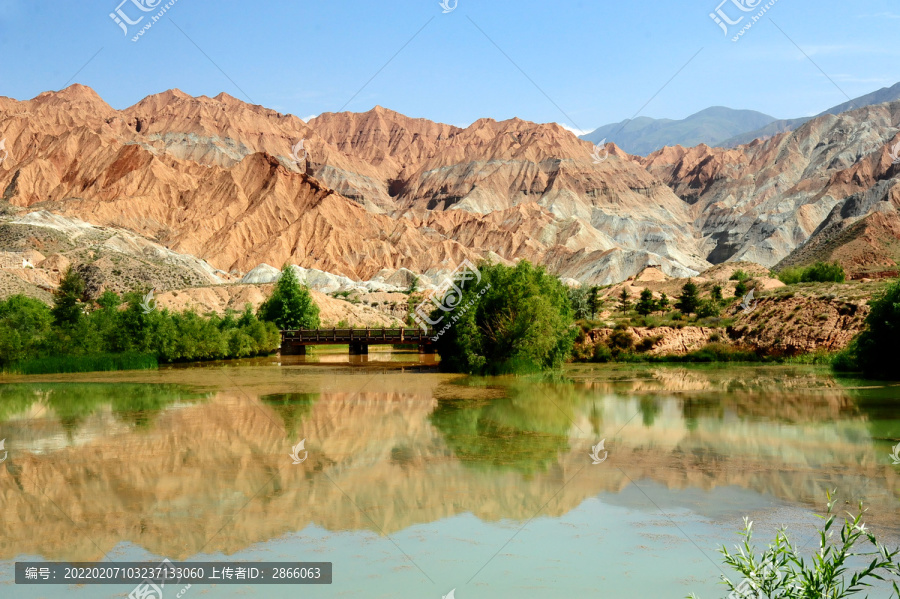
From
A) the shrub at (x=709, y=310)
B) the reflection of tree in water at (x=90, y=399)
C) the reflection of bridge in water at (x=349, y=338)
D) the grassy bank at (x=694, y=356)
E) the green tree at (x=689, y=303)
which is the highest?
the green tree at (x=689, y=303)

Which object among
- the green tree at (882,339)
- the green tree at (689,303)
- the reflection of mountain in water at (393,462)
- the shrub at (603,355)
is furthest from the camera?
the green tree at (689,303)

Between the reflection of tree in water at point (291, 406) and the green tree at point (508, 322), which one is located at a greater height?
the green tree at point (508, 322)

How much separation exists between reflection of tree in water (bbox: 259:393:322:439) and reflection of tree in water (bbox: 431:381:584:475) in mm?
4092

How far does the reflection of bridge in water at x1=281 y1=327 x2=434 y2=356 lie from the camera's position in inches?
2324

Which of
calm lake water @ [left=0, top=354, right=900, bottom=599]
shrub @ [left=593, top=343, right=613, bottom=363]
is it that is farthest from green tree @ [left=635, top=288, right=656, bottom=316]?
calm lake water @ [left=0, top=354, right=900, bottom=599]

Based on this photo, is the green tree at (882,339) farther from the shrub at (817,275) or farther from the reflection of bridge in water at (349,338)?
the reflection of bridge in water at (349,338)

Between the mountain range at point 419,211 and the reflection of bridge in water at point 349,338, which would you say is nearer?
the reflection of bridge in water at point 349,338

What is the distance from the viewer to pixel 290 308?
7206cm

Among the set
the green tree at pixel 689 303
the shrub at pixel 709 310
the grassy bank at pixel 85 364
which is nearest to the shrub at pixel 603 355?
the shrub at pixel 709 310

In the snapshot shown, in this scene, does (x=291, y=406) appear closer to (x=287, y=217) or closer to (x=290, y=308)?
(x=290, y=308)

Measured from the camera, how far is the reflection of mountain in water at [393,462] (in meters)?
12.5

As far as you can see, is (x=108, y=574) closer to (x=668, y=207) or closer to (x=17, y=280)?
(x=17, y=280)

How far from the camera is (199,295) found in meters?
82.0

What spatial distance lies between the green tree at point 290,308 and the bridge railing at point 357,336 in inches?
306
